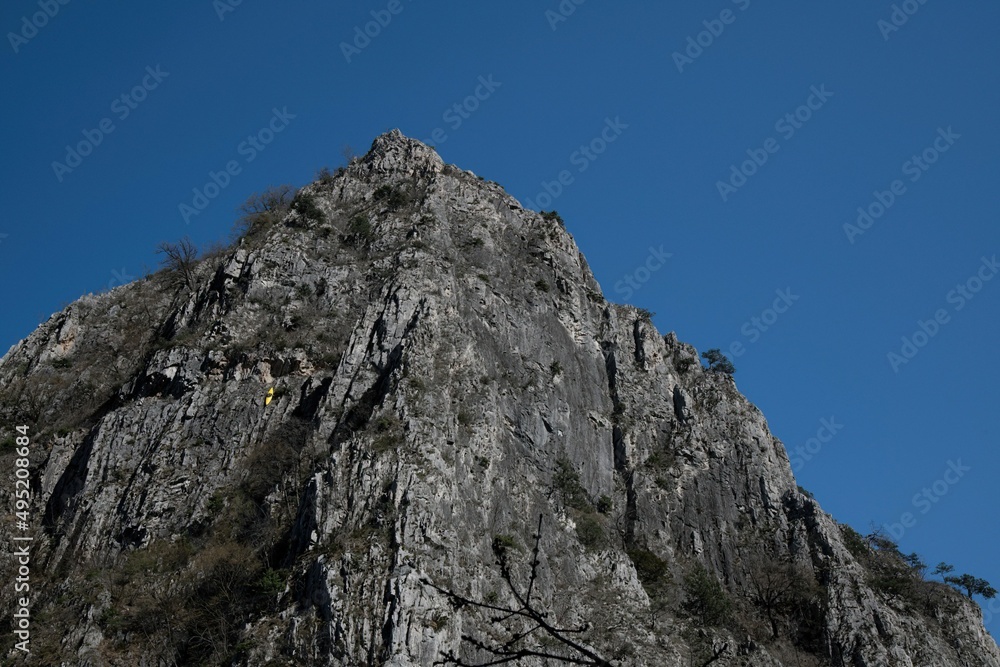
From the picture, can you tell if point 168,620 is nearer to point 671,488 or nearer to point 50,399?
point 50,399

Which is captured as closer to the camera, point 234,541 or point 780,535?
point 234,541

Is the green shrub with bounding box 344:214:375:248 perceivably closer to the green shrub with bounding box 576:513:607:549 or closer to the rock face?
the rock face

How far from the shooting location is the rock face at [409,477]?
31922 millimetres

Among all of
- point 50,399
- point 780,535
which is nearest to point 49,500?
point 50,399

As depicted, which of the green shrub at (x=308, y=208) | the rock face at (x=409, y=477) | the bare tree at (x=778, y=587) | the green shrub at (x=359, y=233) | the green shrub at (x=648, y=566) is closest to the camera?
the rock face at (x=409, y=477)

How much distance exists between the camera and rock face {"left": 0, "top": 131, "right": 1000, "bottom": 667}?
31.9 m

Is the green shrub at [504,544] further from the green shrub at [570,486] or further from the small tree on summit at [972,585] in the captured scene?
the small tree on summit at [972,585]

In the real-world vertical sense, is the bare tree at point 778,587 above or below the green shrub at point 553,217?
below

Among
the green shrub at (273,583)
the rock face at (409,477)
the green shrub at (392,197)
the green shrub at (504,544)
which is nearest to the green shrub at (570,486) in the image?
the rock face at (409,477)

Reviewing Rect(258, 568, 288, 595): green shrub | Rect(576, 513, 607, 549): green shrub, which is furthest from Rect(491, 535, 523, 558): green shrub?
Rect(258, 568, 288, 595): green shrub

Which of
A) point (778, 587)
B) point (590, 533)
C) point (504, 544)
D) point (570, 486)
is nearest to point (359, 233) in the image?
point (570, 486)

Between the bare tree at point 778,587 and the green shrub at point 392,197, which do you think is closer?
the bare tree at point 778,587

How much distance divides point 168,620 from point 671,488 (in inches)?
1046

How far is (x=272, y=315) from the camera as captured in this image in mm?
47531
